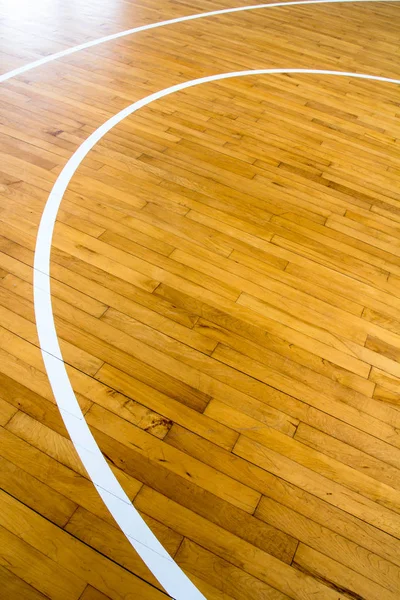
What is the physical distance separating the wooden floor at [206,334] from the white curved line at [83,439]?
3 cm

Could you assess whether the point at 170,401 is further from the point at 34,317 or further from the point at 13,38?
the point at 13,38

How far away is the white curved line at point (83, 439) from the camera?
1.48 meters

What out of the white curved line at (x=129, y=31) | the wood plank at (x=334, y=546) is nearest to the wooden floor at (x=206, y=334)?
the wood plank at (x=334, y=546)

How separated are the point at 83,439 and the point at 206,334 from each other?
2.36ft

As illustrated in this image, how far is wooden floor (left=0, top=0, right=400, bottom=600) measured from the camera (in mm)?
1550

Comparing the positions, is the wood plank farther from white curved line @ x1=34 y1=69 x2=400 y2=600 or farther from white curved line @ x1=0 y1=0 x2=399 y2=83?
white curved line @ x1=0 y1=0 x2=399 y2=83

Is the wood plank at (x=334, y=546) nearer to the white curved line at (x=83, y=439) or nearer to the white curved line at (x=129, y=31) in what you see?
the white curved line at (x=83, y=439)

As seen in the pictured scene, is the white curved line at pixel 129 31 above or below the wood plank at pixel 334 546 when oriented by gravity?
above

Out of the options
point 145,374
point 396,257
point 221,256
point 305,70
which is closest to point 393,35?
point 305,70

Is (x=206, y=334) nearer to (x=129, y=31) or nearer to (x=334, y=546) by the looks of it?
(x=334, y=546)

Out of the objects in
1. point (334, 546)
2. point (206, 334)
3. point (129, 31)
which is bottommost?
point (334, 546)

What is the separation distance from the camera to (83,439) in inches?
68.6

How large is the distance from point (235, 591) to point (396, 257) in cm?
201

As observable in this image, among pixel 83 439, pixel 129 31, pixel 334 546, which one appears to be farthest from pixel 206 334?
pixel 129 31
